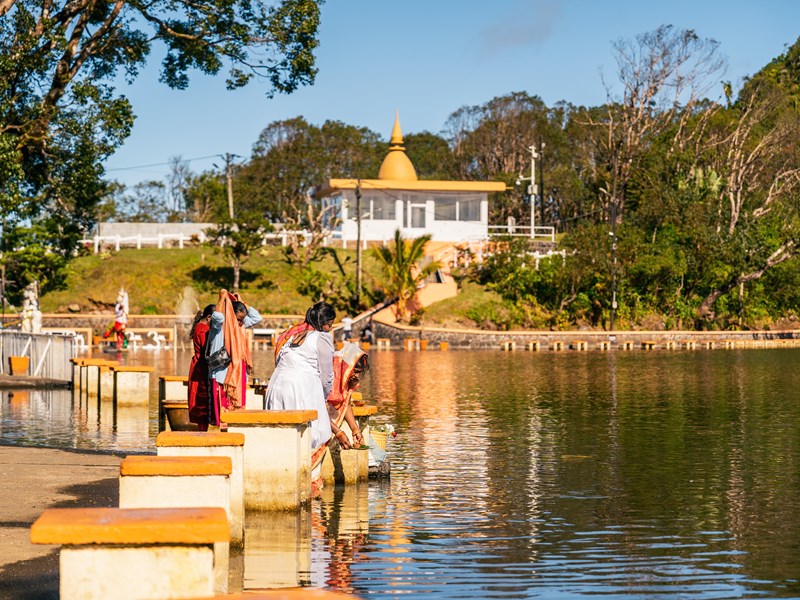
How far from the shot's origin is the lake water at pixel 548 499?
29.4ft

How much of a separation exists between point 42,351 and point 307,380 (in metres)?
19.1

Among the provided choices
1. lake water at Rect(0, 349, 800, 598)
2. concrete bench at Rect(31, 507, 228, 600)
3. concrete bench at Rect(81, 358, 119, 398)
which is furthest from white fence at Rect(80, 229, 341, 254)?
concrete bench at Rect(31, 507, 228, 600)

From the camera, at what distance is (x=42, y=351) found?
29469 mm

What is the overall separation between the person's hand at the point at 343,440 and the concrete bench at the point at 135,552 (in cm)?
709

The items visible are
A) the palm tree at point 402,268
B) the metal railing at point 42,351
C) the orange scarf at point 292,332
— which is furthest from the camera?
the palm tree at point 402,268

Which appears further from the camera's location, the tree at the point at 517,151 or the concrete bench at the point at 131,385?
the tree at the point at 517,151

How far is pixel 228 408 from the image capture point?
13.2 meters

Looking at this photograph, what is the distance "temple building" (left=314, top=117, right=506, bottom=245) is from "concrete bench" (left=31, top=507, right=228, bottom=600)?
59.3 metres

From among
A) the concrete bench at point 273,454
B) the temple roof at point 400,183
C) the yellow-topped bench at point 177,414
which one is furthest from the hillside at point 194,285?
the concrete bench at point 273,454

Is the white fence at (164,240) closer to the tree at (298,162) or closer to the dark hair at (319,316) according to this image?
the tree at (298,162)

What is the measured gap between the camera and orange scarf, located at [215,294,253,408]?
42.3ft

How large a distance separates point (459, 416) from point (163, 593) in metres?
15.8

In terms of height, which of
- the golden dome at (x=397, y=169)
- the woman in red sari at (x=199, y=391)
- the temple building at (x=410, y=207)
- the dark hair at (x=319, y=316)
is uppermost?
the golden dome at (x=397, y=169)

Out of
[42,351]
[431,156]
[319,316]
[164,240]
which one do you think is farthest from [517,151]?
[319,316]
